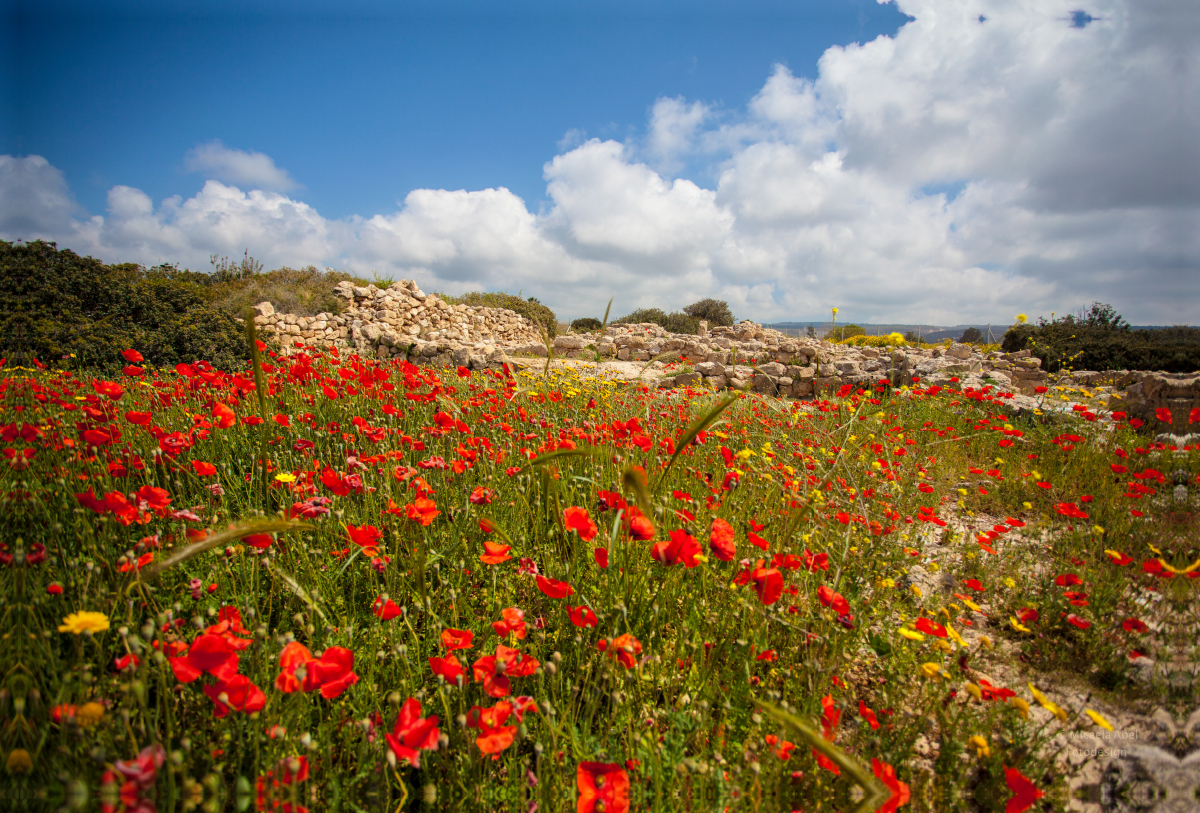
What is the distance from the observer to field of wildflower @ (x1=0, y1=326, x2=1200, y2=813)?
3.27 feet

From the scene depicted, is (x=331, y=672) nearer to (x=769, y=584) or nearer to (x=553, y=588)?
(x=553, y=588)

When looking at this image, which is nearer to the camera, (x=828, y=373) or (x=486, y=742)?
(x=486, y=742)

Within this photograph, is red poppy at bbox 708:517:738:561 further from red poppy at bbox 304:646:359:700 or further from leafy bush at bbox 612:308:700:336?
leafy bush at bbox 612:308:700:336

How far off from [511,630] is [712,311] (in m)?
28.6

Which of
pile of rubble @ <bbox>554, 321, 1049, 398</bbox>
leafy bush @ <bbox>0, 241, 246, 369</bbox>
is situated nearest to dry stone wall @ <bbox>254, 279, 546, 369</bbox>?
pile of rubble @ <bbox>554, 321, 1049, 398</bbox>

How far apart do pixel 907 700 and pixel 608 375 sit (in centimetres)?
627

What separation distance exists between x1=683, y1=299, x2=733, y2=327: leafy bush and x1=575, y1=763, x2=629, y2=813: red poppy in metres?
27.8

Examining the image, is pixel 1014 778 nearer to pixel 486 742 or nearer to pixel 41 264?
pixel 486 742

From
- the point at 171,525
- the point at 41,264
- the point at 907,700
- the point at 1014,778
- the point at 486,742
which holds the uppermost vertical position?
the point at 41,264

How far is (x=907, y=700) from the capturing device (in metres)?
1.70

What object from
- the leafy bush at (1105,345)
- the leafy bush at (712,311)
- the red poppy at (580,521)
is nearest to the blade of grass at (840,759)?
the red poppy at (580,521)

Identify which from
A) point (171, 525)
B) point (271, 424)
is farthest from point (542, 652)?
point (271, 424)

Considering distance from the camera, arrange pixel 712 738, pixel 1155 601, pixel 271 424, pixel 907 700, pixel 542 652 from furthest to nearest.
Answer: pixel 271 424 → pixel 1155 601 → pixel 907 700 → pixel 542 652 → pixel 712 738

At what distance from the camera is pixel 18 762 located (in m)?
0.81
